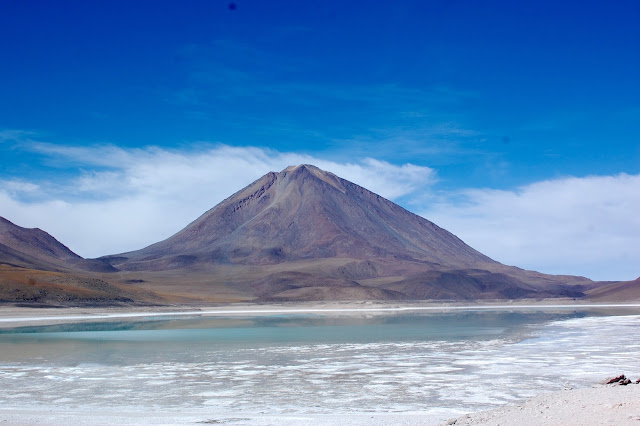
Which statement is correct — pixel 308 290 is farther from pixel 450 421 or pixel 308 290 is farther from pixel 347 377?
pixel 450 421

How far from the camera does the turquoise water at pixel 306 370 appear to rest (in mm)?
14812

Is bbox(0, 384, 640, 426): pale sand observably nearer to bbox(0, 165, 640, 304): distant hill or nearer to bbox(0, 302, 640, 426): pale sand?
bbox(0, 302, 640, 426): pale sand

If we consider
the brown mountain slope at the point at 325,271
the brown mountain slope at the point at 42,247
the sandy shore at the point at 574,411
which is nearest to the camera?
the sandy shore at the point at 574,411

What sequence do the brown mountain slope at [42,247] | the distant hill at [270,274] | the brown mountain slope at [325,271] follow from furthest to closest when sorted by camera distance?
the brown mountain slope at [42,247], the brown mountain slope at [325,271], the distant hill at [270,274]

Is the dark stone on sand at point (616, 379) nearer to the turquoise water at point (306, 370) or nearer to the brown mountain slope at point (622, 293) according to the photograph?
the turquoise water at point (306, 370)

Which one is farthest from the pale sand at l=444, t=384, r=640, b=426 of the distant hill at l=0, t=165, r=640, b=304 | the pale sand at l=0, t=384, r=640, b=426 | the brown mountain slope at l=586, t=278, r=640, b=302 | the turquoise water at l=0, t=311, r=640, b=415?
the brown mountain slope at l=586, t=278, r=640, b=302

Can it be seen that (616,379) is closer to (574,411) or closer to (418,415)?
(574,411)

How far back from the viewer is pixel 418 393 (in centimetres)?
1561

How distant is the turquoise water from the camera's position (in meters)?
14.8

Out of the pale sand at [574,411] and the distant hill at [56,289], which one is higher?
the distant hill at [56,289]

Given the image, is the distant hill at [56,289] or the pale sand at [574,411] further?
the distant hill at [56,289]

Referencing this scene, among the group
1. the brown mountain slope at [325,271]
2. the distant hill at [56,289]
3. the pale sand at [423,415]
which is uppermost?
the brown mountain slope at [325,271]

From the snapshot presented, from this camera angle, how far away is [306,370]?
65.7 ft

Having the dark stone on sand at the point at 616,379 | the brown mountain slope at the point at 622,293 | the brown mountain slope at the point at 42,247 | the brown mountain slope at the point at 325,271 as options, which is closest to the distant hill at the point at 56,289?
the brown mountain slope at the point at 325,271
